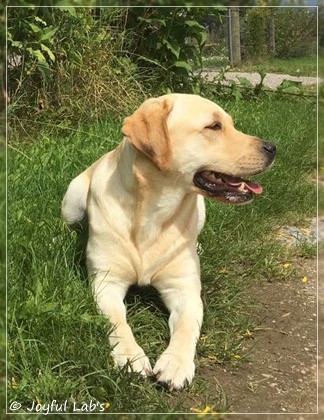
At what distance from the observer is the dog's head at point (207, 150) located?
1.86 metres

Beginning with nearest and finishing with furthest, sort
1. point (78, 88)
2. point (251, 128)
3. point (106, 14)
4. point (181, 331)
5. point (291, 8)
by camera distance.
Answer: point (291, 8) < point (106, 14) < point (181, 331) < point (78, 88) < point (251, 128)

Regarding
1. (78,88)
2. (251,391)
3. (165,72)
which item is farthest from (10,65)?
(251,391)

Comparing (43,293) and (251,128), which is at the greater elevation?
(251,128)

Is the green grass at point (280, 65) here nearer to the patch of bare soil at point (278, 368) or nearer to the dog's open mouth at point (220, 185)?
the dog's open mouth at point (220, 185)

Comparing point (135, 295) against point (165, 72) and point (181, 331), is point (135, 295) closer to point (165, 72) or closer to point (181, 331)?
point (181, 331)

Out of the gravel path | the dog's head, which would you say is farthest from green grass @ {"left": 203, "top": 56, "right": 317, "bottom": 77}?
the dog's head

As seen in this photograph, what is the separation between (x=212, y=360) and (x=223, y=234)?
0.63m

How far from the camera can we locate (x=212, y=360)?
6.02 feet

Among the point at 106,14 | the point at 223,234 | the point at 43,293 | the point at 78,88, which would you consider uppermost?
the point at 106,14

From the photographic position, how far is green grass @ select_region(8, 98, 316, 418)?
164cm

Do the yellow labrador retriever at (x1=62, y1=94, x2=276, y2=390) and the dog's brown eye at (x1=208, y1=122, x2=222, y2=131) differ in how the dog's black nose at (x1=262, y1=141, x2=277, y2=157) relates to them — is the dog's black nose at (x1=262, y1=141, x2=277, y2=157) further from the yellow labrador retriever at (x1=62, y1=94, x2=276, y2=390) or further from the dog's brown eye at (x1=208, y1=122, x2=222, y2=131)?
the dog's brown eye at (x1=208, y1=122, x2=222, y2=131)

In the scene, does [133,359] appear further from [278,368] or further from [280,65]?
[280,65]

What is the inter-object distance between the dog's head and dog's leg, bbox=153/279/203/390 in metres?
0.30

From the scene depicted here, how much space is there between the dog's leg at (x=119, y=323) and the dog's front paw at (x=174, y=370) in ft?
0.10
